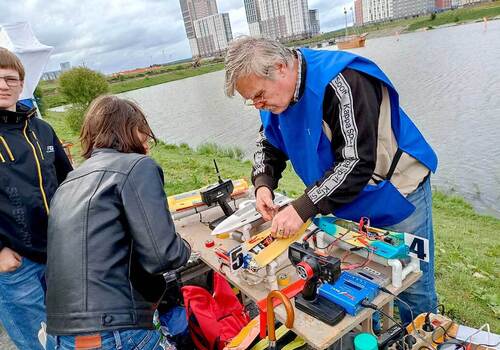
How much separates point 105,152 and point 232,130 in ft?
42.8

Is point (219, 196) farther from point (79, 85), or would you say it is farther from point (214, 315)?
point (79, 85)

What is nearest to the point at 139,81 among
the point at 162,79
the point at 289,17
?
the point at 162,79

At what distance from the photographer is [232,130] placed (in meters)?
14.4

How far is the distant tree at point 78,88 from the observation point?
16547 millimetres

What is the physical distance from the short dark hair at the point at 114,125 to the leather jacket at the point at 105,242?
0.13 m

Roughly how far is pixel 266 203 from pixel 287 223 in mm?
383

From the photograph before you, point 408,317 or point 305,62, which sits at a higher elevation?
point 305,62

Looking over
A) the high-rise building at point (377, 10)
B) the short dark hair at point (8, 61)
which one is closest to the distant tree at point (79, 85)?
the short dark hair at point (8, 61)

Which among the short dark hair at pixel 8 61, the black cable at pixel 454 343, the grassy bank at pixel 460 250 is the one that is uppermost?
the short dark hair at pixel 8 61

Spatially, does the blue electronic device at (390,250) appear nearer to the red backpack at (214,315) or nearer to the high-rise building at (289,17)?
the red backpack at (214,315)

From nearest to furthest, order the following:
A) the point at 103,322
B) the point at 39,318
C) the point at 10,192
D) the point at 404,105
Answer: the point at 103,322, the point at 10,192, the point at 39,318, the point at 404,105

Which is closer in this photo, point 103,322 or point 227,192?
point 103,322

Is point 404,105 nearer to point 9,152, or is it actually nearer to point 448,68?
point 448,68

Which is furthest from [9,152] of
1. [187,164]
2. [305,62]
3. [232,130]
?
[232,130]
